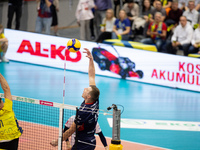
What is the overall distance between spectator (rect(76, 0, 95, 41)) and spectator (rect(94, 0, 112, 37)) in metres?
0.30

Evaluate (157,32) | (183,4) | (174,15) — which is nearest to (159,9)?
(174,15)

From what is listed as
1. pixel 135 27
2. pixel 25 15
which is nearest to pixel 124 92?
pixel 135 27

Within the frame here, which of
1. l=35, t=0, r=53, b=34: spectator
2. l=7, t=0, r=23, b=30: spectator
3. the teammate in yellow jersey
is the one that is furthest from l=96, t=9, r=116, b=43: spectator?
the teammate in yellow jersey

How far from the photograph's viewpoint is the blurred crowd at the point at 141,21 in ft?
56.4

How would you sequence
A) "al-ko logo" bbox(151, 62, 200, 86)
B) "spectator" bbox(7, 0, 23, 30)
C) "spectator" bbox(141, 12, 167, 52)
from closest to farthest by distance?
1. "al-ko logo" bbox(151, 62, 200, 86)
2. "spectator" bbox(141, 12, 167, 52)
3. "spectator" bbox(7, 0, 23, 30)

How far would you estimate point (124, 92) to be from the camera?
15094 mm

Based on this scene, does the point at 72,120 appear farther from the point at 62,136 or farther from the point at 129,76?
the point at 129,76

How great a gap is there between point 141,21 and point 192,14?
2.18 m

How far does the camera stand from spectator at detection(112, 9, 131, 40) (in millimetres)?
18172

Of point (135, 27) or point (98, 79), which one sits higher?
point (135, 27)

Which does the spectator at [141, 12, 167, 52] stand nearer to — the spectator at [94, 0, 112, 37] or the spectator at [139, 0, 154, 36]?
the spectator at [139, 0, 154, 36]

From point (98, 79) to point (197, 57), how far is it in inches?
151

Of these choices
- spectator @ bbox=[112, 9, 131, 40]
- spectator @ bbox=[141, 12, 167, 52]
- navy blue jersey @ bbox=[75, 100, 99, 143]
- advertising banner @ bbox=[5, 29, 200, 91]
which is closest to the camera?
navy blue jersey @ bbox=[75, 100, 99, 143]

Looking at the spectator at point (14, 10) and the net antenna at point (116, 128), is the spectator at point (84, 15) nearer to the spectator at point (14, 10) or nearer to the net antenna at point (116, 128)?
the spectator at point (14, 10)
